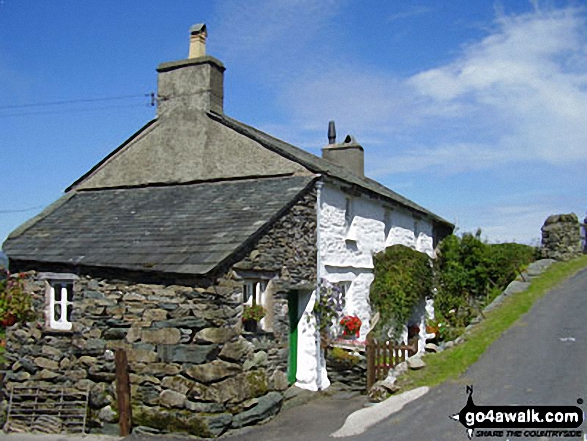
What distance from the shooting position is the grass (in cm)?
1045

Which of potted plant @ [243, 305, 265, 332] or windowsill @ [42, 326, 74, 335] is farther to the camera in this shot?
windowsill @ [42, 326, 74, 335]

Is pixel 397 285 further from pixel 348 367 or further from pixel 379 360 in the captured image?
pixel 379 360

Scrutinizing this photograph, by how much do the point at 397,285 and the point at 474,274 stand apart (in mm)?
4293

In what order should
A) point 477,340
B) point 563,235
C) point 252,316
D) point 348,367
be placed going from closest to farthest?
point 252,316
point 477,340
point 348,367
point 563,235

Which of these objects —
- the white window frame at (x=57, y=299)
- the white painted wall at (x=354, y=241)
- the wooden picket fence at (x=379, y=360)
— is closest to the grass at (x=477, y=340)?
the wooden picket fence at (x=379, y=360)

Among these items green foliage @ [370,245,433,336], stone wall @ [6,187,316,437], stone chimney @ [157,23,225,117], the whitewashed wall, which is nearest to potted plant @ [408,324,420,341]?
green foliage @ [370,245,433,336]

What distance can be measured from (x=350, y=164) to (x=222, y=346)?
10.8m

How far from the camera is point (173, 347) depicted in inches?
393

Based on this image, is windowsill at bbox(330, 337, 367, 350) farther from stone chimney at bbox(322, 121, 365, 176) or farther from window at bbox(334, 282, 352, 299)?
stone chimney at bbox(322, 121, 365, 176)

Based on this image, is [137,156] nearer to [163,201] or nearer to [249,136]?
[163,201]

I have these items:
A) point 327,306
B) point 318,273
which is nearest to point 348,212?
point 318,273

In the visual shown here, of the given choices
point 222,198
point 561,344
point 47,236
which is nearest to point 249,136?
point 222,198

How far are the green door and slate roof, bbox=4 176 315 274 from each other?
240 cm

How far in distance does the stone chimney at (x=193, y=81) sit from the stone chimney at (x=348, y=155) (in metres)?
5.44
